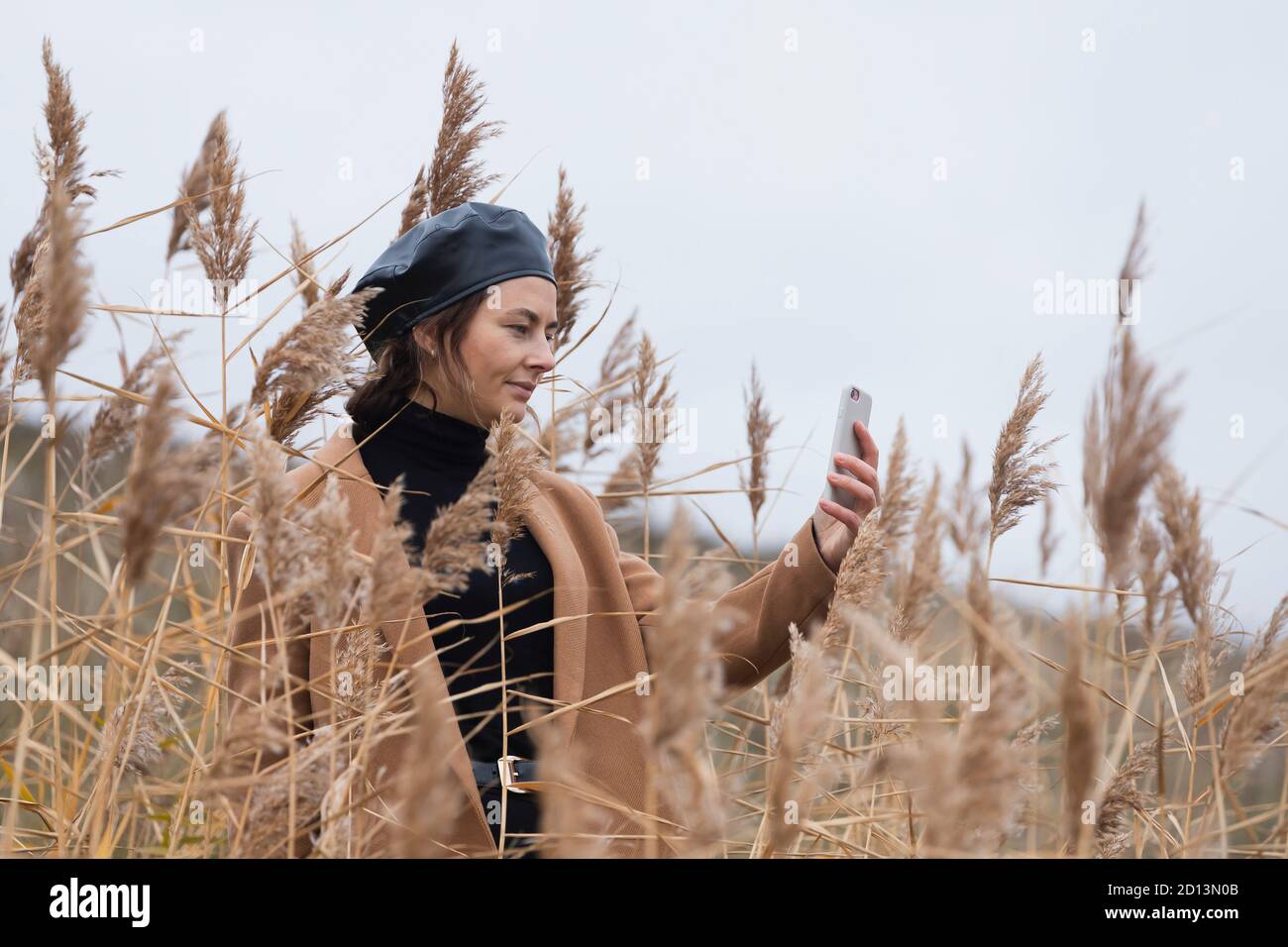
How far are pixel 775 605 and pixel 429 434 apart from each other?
0.88 metres

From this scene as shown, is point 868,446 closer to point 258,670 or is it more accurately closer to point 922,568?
point 922,568

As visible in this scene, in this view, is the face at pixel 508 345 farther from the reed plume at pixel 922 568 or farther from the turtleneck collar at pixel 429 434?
the reed plume at pixel 922 568

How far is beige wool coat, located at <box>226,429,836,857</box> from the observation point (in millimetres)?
1894

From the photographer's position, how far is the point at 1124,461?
3.13 ft

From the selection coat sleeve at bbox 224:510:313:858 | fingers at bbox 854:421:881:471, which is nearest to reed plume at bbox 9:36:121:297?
coat sleeve at bbox 224:510:313:858

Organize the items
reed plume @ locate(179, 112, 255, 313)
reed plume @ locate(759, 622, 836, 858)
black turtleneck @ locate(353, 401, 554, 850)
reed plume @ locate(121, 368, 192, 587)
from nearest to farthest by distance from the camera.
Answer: reed plume @ locate(759, 622, 836, 858) < reed plume @ locate(121, 368, 192, 587) < reed plume @ locate(179, 112, 255, 313) < black turtleneck @ locate(353, 401, 554, 850)

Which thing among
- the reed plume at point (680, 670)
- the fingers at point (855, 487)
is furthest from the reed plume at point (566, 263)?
the reed plume at point (680, 670)

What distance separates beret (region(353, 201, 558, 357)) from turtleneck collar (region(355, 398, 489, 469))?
20 centimetres

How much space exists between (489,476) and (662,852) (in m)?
0.60

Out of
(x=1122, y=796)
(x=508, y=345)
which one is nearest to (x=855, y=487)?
(x=1122, y=796)

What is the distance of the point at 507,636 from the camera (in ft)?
5.13

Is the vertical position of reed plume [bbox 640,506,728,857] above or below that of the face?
below

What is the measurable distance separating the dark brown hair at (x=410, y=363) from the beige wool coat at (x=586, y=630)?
98 mm

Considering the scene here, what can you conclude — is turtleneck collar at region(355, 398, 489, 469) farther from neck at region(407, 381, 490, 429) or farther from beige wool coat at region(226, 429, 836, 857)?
beige wool coat at region(226, 429, 836, 857)
